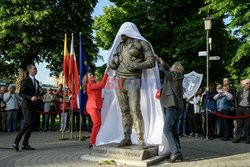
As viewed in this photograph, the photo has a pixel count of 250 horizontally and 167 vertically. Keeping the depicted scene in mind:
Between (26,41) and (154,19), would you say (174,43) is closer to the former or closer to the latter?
(154,19)

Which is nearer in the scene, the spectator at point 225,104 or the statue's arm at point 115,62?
the statue's arm at point 115,62

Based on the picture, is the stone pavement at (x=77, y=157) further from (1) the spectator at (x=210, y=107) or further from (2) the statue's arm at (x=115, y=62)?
(1) the spectator at (x=210, y=107)

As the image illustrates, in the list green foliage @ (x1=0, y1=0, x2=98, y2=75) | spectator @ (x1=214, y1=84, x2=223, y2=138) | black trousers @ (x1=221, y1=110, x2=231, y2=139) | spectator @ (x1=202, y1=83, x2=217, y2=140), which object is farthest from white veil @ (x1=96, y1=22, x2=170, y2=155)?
green foliage @ (x1=0, y1=0, x2=98, y2=75)

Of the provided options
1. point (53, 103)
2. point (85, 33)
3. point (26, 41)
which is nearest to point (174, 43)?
point (85, 33)

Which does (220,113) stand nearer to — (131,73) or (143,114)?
(143,114)

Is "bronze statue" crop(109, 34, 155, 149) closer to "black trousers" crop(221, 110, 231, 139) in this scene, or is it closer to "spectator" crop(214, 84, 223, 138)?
"black trousers" crop(221, 110, 231, 139)

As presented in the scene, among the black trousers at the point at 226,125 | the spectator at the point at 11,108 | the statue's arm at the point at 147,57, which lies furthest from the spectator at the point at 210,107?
the spectator at the point at 11,108

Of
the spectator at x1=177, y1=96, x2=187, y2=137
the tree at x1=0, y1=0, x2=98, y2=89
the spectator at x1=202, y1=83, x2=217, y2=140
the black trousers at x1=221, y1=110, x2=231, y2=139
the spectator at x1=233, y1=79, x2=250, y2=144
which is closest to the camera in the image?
the spectator at x1=233, y1=79, x2=250, y2=144

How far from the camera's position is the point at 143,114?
10.2m

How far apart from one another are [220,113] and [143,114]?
646 cm

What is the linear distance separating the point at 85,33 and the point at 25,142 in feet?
72.5

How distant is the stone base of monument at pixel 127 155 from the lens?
8617mm

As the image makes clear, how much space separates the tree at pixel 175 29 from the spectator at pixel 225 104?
13.9 metres

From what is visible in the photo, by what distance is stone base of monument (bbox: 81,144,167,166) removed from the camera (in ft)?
28.3
